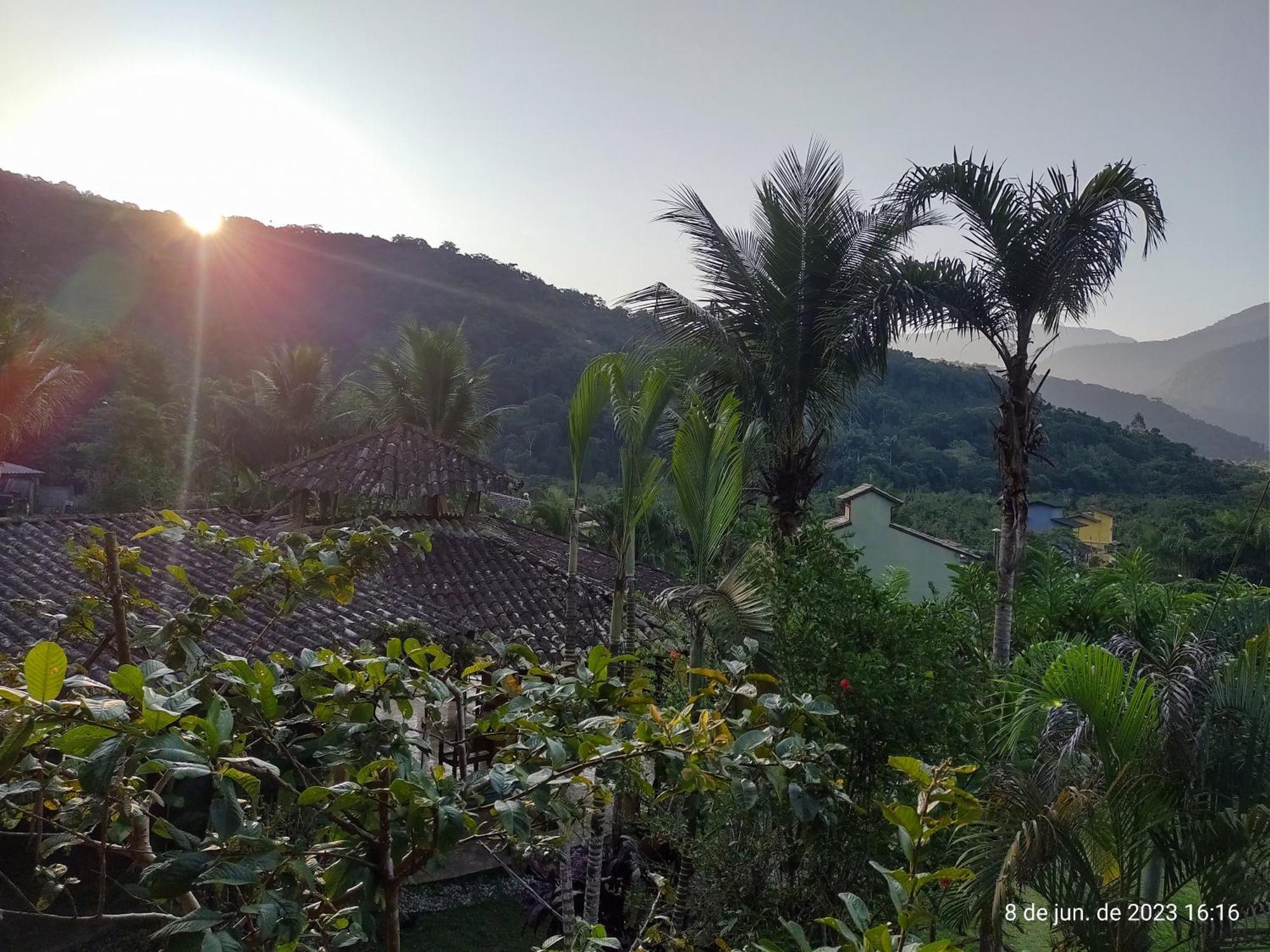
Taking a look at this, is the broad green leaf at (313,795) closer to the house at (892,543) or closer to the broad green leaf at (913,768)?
the broad green leaf at (913,768)

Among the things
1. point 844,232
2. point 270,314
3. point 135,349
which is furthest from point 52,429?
point 844,232

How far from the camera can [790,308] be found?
27.9 ft

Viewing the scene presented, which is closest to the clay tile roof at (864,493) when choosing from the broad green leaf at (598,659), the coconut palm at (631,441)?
the coconut palm at (631,441)

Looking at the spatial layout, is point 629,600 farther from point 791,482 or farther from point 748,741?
point 748,741

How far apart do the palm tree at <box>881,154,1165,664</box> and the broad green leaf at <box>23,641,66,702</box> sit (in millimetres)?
7303

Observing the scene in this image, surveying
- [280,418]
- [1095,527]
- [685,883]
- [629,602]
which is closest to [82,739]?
[685,883]

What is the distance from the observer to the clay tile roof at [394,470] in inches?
444

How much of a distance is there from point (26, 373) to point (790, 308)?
1694 cm

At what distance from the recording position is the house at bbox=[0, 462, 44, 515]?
23.5m

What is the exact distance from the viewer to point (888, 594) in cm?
488

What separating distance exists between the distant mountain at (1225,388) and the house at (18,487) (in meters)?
122

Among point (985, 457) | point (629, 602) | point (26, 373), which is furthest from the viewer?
point (985, 457)

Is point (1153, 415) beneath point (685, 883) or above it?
above

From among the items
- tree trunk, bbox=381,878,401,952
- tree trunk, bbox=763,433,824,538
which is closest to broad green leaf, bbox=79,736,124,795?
tree trunk, bbox=381,878,401,952
